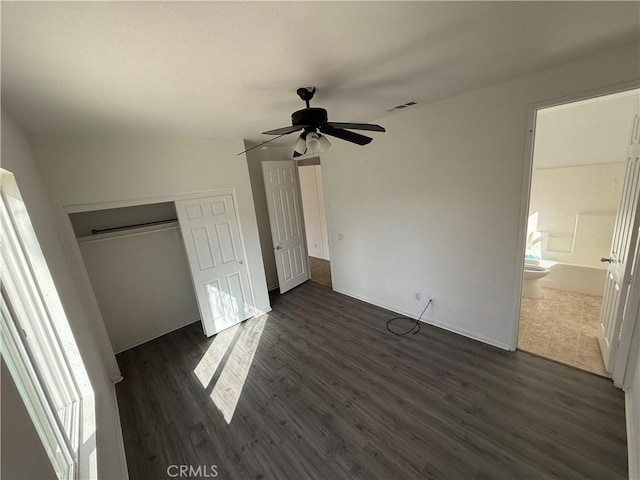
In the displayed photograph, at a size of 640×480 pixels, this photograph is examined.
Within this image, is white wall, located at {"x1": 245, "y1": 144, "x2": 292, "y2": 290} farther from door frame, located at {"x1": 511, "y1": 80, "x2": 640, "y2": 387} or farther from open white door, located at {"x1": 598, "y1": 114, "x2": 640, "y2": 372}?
open white door, located at {"x1": 598, "y1": 114, "x2": 640, "y2": 372}

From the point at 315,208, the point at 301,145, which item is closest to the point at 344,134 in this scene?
the point at 301,145

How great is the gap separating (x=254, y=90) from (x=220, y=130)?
124 centimetres

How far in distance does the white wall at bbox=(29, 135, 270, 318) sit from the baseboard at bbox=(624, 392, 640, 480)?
3781 millimetres

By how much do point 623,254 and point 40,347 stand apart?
161 inches

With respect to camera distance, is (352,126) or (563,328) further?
(563,328)

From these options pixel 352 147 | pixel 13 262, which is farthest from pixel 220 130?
pixel 13 262

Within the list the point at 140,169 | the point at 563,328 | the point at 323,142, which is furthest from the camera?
the point at 563,328

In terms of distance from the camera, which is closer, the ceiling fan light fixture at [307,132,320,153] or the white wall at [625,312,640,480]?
the white wall at [625,312,640,480]

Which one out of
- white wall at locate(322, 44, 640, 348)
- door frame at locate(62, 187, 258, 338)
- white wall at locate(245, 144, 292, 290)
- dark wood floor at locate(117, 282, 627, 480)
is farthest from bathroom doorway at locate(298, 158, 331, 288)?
dark wood floor at locate(117, 282, 627, 480)

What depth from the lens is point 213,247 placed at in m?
3.39

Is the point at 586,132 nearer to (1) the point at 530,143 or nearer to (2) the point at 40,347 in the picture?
(1) the point at 530,143

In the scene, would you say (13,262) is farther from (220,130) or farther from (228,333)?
(228,333)

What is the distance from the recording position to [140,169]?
275cm

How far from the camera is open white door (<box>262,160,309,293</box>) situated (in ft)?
13.5
